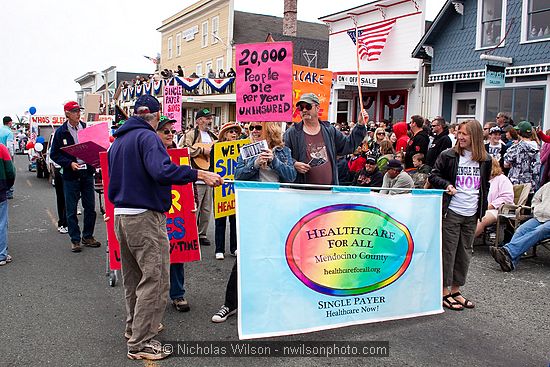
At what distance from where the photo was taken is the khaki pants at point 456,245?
17.8 feet

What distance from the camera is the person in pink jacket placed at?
316 inches

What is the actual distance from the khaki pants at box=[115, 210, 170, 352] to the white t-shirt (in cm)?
314

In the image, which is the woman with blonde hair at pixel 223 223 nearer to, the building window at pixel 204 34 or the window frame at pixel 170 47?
the building window at pixel 204 34

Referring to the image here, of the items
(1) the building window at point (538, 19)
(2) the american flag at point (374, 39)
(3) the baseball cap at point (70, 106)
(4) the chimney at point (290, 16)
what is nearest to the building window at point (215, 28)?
(4) the chimney at point (290, 16)

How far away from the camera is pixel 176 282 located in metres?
5.16

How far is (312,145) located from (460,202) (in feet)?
5.74

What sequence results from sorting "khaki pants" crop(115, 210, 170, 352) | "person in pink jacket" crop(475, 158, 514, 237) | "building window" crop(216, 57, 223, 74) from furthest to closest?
"building window" crop(216, 57, 223, 74) < "person in pink jacket" crop(475, 158, 514, 237) < "khaki pants" crop(115, 210, 170, 352)

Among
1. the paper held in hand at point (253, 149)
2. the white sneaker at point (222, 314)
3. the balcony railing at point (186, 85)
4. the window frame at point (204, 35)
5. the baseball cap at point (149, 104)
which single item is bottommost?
the white sneaker at point (222, 314)

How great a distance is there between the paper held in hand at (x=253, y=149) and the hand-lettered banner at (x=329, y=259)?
2.04 ft

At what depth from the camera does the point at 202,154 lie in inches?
300

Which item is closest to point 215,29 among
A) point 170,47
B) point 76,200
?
point 170,47

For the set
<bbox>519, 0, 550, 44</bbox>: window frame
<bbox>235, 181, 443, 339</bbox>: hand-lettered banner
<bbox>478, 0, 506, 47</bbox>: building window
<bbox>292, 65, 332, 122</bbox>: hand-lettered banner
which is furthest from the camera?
<bbox>478, 0, 506, 47</bbox>: building window

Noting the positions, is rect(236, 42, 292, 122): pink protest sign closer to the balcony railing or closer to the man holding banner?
the man holding banner

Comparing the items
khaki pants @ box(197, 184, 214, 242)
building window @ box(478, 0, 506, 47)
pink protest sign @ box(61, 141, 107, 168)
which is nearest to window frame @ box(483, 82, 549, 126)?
building window @ box(478, 0, 506, 47)
